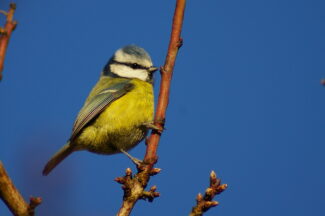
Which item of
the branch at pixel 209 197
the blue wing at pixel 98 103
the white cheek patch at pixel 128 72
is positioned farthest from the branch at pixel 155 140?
the white cheek patch at pixel 128 72

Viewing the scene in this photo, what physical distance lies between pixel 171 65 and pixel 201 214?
758mm

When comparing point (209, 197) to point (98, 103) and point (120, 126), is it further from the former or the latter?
point (98, 103)

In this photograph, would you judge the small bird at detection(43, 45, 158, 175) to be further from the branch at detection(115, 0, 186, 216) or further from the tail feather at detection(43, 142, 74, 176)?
the branch at detection(115, 0, 186, 216)

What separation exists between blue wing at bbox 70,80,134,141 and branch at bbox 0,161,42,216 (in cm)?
258

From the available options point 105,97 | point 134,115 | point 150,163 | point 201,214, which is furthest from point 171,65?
point 105,97

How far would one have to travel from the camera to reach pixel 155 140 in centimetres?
216

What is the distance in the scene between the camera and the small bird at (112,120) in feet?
13.0

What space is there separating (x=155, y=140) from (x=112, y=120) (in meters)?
1.89

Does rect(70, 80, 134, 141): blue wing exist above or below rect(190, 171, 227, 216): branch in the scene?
above

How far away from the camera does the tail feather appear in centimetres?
378

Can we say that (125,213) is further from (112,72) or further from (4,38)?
(112,72)

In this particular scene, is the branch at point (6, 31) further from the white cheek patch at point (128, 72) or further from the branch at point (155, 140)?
the white cheek patch at point (128, 72)

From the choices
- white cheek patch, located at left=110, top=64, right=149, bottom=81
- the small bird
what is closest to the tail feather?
the small bird

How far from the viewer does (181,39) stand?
208cm
